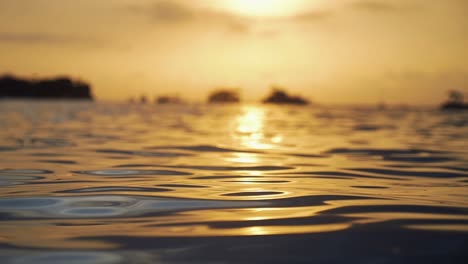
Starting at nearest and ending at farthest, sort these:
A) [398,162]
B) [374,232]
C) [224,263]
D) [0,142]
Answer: [224,263], [374,232], [398,162], [0,142]

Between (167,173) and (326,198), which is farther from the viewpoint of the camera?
(167,173)

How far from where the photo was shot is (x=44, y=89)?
333ft

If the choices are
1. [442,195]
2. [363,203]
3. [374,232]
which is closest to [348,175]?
[442,195]

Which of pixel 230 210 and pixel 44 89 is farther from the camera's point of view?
pixel 44 89

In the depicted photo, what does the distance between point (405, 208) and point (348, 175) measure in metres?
2.11

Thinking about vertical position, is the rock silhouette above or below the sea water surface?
above

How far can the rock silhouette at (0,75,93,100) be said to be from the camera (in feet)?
317

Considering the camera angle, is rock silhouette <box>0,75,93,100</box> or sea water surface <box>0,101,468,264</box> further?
rock silhouette <box>0,75,93,100</box>

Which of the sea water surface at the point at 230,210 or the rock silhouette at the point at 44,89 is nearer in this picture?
the sea water surface at the point at 230,210

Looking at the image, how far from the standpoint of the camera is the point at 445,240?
8.20 ft

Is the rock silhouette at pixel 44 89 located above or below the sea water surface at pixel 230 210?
above

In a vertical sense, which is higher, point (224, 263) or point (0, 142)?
point (0, 142)

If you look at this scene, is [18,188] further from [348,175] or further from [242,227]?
[348,175]

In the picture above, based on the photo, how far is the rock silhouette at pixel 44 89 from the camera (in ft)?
317
